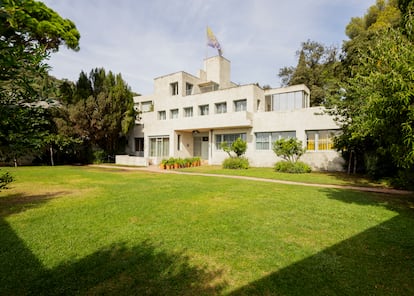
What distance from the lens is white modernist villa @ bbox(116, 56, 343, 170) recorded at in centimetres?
1708

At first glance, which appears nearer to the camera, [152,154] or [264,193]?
[264,193]

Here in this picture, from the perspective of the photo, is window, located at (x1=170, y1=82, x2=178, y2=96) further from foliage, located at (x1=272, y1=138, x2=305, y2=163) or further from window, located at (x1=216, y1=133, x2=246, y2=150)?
foliage, located at (x1=272, y1=138, x2=305, y2=163)

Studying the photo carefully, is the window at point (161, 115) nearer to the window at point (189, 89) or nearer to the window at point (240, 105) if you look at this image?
the window at point (189, 89)

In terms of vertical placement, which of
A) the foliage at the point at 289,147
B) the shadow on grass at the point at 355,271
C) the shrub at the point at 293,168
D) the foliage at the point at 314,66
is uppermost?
the foliage at the point at 314,66

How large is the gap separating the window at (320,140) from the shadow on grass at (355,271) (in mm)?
13110

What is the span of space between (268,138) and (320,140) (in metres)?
4.08

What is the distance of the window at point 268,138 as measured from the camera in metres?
18.3

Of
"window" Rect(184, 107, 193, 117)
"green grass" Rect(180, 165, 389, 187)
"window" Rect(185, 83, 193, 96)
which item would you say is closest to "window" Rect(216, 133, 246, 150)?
"window" Rect(184, 107, 193, 117)

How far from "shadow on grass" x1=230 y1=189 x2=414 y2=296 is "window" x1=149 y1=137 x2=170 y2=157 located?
816 inches

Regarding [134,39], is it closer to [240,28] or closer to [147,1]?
[147,1]

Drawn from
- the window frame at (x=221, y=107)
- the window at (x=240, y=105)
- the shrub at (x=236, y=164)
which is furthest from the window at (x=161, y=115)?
the shrub at (x=236, y=164)

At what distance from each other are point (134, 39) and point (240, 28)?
7511 mm

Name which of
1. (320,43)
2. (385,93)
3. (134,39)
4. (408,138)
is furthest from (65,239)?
(320,43)

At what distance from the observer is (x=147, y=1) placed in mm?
12305
